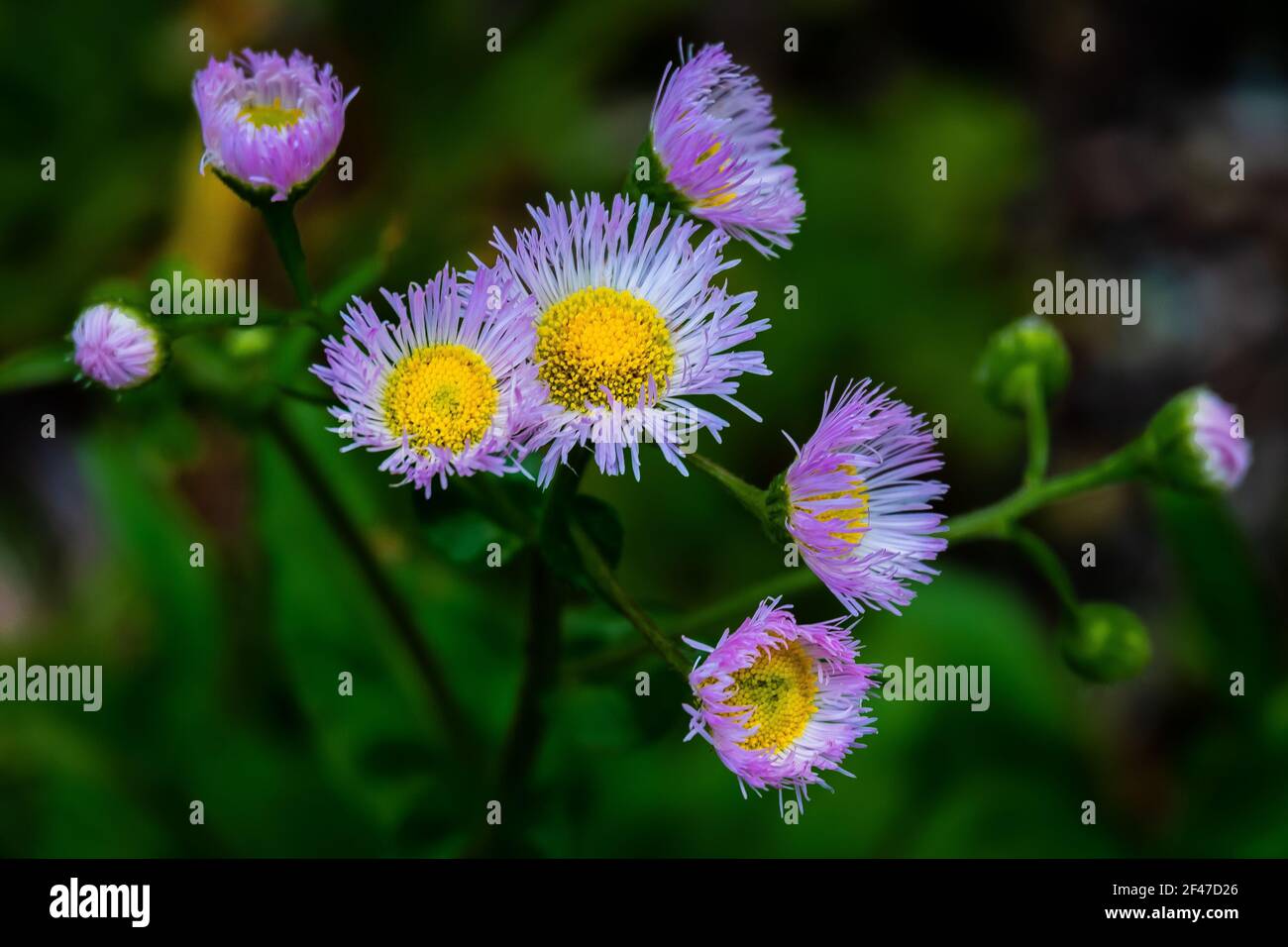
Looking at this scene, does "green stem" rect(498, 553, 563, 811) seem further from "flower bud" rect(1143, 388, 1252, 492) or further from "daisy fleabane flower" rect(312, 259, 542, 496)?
"flower bud" rect(1143, 388, 1252, 492)

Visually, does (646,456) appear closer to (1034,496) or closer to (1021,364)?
(1021,364)

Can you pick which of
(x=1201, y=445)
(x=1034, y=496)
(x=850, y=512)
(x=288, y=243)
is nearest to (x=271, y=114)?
(x=288, y=243)

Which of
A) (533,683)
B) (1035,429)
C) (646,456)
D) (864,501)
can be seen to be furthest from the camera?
(646,456)

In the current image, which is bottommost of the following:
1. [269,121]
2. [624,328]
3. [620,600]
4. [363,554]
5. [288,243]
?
[620,600]

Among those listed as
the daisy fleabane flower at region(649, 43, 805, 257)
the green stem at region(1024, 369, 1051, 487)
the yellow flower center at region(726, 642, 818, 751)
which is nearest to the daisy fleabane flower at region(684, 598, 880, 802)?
the yellow flower center at region(726, 642, 818, 751)

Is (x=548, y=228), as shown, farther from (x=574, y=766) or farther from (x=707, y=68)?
(x=574, y=766)

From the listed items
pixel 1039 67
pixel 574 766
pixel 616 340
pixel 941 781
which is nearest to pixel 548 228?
pixel 616 340

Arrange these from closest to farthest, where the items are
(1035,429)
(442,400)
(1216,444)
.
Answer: (442,400) → (1216,444) → (1035,429)

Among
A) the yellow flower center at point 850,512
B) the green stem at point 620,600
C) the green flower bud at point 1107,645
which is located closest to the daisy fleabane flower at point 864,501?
the yellow flower center at point 850,512
